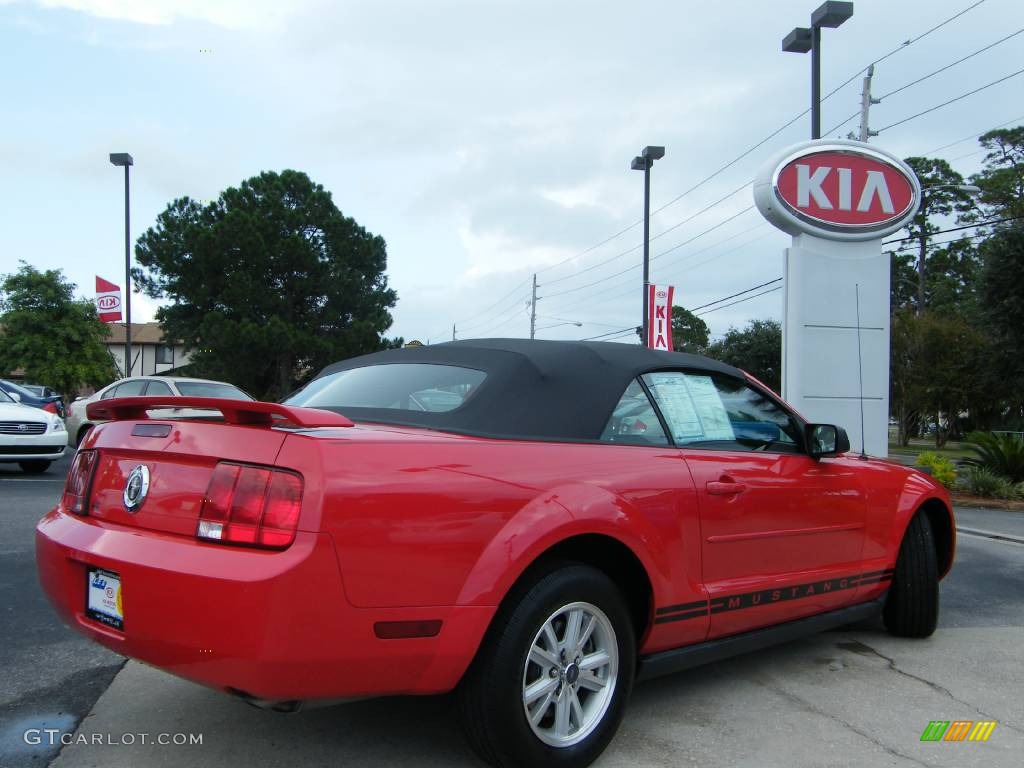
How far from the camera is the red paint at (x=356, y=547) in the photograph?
2.45m

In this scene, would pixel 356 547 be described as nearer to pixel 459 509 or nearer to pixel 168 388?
pixel 459 509

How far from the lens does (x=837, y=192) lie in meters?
11.8

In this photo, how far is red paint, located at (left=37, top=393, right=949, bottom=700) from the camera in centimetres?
245

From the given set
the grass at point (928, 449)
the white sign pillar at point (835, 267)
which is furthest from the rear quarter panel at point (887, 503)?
the grass at point (928, 449)

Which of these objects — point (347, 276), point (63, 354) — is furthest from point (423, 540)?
point (63, 354)

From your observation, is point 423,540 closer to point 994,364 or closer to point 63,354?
point 994,364

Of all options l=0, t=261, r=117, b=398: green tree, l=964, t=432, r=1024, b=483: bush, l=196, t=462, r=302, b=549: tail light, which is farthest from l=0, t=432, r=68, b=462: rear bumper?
l=0, t=261, r=117, b=398: green tree

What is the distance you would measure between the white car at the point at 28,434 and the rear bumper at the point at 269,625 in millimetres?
10615

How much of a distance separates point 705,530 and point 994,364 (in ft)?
85.9

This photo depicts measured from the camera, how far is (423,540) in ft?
8.59

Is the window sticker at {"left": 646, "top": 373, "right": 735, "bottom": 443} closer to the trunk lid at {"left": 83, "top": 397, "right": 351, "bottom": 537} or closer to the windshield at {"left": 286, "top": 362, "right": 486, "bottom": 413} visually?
the windshield at {"left": 286, "top": 362, "right": 486, "bottom": 413}

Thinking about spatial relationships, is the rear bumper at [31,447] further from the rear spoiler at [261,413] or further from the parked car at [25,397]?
the rear spoiler at [261,413]

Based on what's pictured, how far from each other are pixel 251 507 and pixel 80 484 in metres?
1.02

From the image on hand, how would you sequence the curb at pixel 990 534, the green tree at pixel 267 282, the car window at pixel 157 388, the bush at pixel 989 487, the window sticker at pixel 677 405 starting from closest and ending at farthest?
the window sticker at pixel 677 405
the curb at pixel 990 534
the bush at pixel 989 487
the car window at pixel 157 388
the green tree at pixel 267 282
